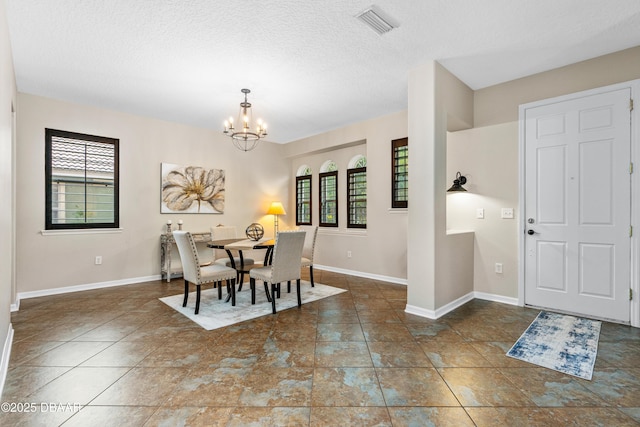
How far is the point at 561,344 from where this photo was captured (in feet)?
8.37

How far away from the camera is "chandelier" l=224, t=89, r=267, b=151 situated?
3.87 metres

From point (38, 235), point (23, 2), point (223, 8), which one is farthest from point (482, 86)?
point (38, 235)

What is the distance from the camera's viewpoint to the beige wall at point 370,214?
4.90 meters

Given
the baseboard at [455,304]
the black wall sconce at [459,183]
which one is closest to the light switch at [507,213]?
the black wall sconce at [459,183]

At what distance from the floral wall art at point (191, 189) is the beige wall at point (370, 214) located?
1993 mm

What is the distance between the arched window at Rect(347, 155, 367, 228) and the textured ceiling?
1.71 m

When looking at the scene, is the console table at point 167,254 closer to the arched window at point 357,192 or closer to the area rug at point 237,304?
the area rug at point 237,304

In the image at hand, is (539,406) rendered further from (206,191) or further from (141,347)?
(206,191)

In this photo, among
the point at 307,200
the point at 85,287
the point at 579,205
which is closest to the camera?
the point at 579,205

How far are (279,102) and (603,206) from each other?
4.01 metres

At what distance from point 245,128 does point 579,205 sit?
155 inches

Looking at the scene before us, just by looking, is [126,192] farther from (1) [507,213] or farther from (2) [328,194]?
(1) [507,213]

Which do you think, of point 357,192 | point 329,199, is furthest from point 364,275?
point 329,199

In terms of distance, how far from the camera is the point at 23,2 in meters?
2.30
